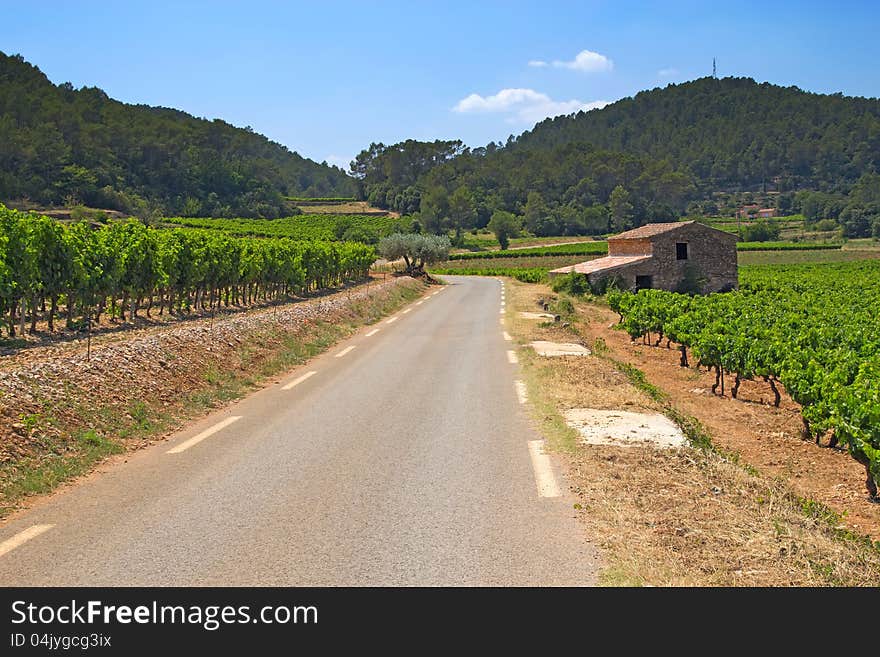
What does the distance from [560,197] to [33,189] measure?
11011cm

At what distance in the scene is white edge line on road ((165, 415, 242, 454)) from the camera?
30.9 ft

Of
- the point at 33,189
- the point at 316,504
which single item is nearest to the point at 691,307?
the point at 316,504

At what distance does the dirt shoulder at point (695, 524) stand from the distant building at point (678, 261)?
1882 inches

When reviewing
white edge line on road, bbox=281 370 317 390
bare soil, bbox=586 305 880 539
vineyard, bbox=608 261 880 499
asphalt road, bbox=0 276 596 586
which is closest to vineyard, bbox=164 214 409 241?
vineyard, bbox=608 261 880 499

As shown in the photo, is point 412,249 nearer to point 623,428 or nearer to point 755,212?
point 623,428

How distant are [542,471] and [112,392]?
6571 mm

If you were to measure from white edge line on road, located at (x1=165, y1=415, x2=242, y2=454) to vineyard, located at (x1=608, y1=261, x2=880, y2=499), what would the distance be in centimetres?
843

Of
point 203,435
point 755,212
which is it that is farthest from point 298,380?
point 755,212

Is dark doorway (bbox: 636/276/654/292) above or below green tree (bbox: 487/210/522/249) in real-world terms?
below

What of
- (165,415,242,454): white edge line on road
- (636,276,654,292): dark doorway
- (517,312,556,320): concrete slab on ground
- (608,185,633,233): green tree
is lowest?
(636,276,654,292): dark doorway

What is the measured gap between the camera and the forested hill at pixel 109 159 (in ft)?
308

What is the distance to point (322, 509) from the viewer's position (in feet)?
22.6

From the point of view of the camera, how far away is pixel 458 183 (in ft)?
592

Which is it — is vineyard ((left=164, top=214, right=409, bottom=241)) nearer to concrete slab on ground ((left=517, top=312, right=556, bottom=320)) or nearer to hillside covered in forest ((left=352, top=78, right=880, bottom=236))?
hillside covered in forest ((left=352, top=78, right=880, bottom=236))
